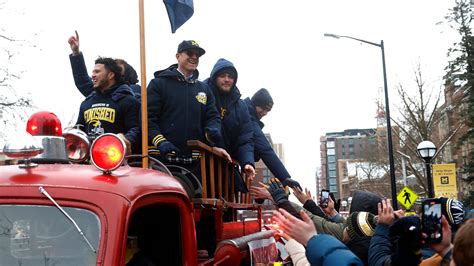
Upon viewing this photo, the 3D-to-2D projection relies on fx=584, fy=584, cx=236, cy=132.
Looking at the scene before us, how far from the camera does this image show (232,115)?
6562mm

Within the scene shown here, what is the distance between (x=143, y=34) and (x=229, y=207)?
1.75m

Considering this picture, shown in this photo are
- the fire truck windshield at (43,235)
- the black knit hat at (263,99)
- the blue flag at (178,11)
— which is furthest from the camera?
the black knit hat at (263,99)

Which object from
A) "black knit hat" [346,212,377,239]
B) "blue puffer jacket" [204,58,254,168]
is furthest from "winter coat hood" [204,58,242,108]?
"black knit hat" [346,212,377,239]

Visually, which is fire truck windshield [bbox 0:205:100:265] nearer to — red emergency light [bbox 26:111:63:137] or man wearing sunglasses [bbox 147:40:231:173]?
red emergency light [bbox 26:111:63:137]

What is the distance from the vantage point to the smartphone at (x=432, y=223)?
2.84 m

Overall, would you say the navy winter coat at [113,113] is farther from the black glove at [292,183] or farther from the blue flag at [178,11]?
the black glove at [292,183]

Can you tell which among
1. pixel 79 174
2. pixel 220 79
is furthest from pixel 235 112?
pixel 79 174

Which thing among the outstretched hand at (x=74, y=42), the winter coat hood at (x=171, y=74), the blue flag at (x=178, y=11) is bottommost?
the winter coat hood at (x=171, y=74)

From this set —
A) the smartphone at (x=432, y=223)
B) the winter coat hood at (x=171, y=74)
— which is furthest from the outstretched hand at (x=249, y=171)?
the smartphone at (x=432, y=223)

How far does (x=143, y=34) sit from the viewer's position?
492 cm

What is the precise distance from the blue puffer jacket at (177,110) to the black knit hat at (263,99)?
6.69ft

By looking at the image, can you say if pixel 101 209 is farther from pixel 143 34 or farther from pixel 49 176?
pixel 143 34

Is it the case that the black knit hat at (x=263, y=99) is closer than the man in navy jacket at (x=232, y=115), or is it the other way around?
the man in navy jacket at (x=232, y=115)

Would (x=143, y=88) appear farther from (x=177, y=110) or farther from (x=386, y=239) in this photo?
(x=386, y=239)
